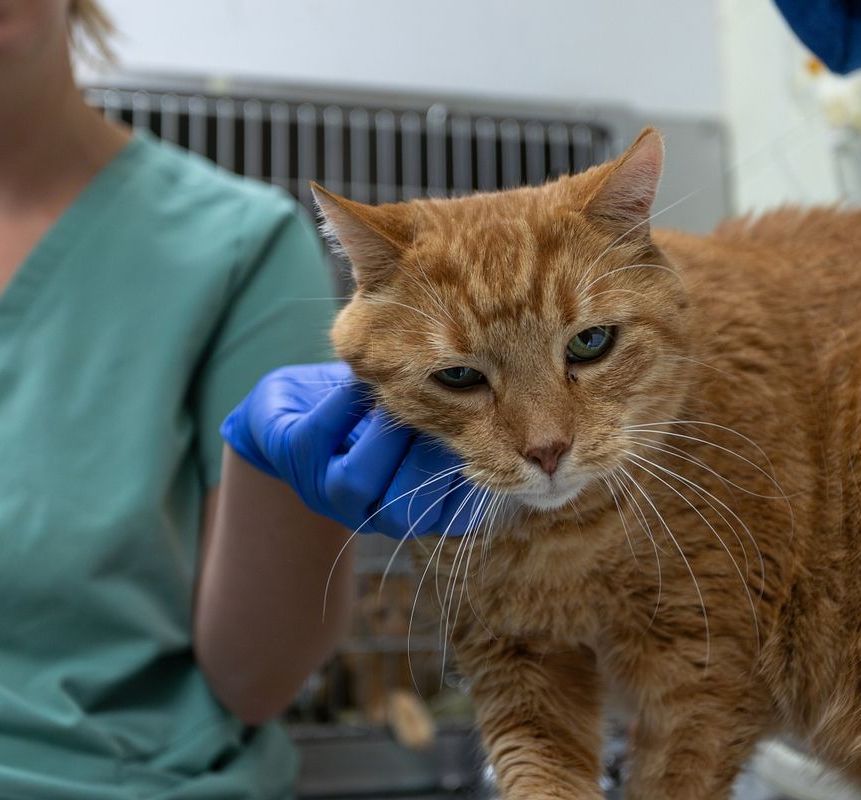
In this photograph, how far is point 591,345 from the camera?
2.73 feet

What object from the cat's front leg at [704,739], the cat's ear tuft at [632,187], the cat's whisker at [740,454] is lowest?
the cat's front leg at [704,739]

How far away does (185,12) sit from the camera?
6.28 feet

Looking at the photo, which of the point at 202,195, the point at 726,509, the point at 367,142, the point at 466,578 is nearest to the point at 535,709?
the point at 466,578

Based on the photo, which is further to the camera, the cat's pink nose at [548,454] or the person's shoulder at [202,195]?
the person's shoulder at [202,195]

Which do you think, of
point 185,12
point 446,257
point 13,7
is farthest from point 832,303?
point 185,12

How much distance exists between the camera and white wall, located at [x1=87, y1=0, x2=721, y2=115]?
1.90 m

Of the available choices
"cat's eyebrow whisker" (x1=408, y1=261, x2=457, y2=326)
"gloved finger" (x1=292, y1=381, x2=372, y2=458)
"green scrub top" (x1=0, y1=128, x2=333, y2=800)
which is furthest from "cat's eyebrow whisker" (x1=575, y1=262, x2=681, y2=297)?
"green scrub top" (x1=0, y1=128, x2=333, y2=800)

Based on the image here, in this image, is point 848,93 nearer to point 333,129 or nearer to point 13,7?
point 333,129

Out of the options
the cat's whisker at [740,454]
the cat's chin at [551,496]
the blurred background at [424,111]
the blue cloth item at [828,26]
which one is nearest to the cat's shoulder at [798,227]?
the blue cloth item at [828,26]

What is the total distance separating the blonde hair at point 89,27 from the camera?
4.30 ft

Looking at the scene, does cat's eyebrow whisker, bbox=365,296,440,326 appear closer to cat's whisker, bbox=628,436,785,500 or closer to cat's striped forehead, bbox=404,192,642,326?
cat's striped forehead, bbox=404,192,642,326

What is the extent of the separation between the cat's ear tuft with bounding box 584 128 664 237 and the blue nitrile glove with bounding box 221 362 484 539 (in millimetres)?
246

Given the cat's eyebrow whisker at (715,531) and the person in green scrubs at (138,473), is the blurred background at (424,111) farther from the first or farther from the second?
the cat's eyebrow whisker at (715,531)

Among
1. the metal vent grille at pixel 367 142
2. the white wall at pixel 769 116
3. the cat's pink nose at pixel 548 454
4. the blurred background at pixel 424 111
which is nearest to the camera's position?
the cat's pink nose at pixel 548 454
